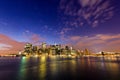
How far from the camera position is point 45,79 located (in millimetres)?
32312

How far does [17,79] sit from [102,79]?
19.9 m

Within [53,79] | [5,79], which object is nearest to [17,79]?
[5,79]

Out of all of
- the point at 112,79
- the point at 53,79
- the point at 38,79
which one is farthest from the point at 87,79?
the point at 38,79

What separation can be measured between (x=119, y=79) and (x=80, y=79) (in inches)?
338

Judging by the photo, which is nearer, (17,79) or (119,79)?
(119,79)

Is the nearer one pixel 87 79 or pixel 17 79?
pixel 87 79

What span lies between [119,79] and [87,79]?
23.2 feet

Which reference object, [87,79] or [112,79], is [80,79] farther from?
[112,79]

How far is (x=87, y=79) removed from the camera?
102 ft

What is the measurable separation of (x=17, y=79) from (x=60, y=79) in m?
10.4

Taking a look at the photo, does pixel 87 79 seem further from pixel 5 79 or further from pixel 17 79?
pixel 5 79

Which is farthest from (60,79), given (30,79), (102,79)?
(102,79)

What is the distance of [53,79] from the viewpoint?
32.3m

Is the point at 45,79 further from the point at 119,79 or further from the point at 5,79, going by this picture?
the point at 119,79
